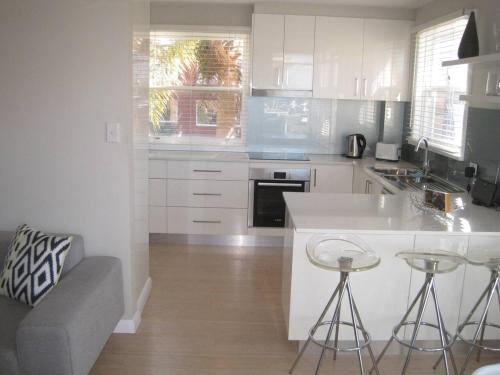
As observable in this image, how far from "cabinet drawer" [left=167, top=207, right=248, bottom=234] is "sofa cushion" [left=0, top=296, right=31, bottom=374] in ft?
8.06

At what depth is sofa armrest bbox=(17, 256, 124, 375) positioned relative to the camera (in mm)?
2406

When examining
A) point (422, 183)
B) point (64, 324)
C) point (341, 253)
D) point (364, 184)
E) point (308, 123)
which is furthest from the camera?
point (308, 123)

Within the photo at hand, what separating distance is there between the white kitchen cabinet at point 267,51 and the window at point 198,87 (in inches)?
16.7

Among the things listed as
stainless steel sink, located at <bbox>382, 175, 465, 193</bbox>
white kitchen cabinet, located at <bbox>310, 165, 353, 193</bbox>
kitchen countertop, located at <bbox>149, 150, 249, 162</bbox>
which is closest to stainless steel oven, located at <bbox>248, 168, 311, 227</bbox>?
white kitchen cabinet, located at <bbox>310, 165, 353, 193</bbox>

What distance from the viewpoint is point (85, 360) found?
2.59 m

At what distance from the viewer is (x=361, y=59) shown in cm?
515

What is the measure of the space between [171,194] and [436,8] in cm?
295

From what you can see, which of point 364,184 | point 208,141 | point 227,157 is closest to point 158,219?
point 227,157

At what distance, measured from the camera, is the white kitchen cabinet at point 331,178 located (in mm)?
5176

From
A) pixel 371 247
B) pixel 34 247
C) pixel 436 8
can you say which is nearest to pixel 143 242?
pixel 34 247

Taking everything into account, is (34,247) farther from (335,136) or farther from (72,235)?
(335,136)

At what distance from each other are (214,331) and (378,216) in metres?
1.30

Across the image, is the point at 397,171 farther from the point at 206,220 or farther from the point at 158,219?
the point at 158,219

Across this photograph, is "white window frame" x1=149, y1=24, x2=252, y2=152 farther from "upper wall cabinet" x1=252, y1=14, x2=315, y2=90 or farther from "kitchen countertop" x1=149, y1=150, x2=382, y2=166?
"upper wall cabinet" x1=252, y1=14, x2=315, y2=90
